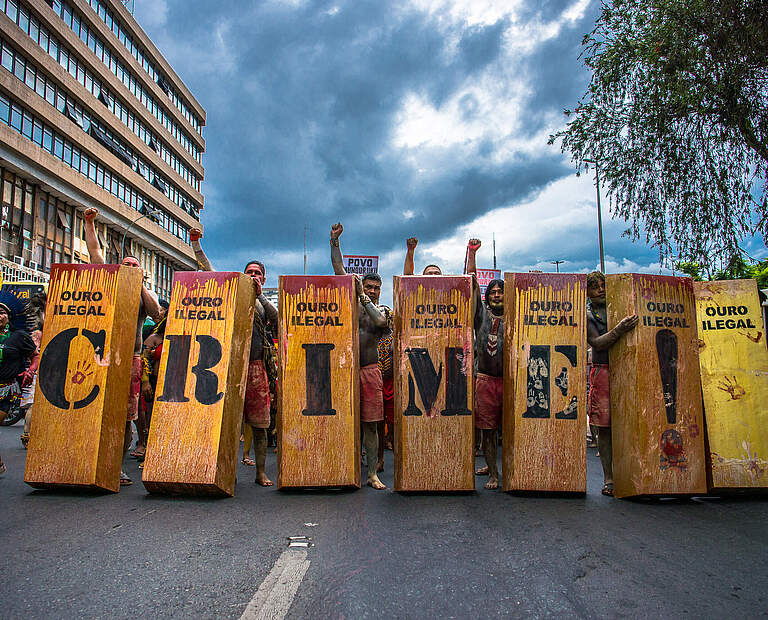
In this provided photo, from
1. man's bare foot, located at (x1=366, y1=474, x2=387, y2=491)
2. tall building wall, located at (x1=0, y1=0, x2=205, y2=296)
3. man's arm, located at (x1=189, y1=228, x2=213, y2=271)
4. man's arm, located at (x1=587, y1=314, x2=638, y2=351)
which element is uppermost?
tall building wall, located at (x1=0, y1=0, x2=205, y2=296)

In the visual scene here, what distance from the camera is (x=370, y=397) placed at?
564 centimetres

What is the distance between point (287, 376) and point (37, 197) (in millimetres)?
33967

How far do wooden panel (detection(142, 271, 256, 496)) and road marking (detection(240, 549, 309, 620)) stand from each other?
162 cm

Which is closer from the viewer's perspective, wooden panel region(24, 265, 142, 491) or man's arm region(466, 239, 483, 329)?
wooden panel region(24, 265, 142, 491)

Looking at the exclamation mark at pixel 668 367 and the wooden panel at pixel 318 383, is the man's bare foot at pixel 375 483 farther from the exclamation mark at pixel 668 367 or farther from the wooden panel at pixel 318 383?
the exclamation mark at pixel 668 367

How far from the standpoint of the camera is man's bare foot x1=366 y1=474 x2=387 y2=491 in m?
5.38

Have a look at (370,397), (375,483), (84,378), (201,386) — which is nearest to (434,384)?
(370,397)

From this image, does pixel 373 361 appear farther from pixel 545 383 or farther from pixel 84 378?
pixel 84 378

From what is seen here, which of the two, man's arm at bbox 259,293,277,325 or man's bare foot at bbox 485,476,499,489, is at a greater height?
man's arm at bbox 259,293,277,325

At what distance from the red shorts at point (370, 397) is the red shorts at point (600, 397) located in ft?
6.46

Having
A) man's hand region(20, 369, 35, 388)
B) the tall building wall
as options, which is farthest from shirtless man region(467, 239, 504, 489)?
the tall building wall

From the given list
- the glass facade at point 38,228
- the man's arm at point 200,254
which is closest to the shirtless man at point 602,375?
the man's arm at point 200,254

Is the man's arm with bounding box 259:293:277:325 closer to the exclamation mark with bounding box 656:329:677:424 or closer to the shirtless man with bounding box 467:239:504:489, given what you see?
the shirtless man with bounding box 467:239:504:489

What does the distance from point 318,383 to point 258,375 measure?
77cm
